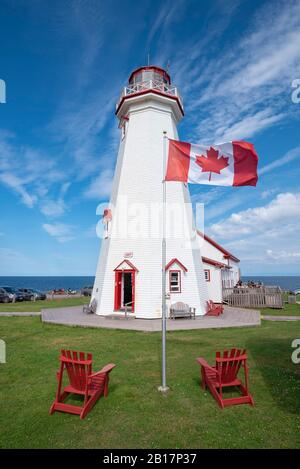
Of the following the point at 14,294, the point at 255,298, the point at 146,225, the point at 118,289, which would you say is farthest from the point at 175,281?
the point at 14,294

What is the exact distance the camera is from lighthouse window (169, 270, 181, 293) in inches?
669

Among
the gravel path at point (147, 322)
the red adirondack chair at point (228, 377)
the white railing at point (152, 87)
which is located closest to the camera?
the red adirondack chair at point (228, 377)

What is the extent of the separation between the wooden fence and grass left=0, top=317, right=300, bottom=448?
11016 millimetres

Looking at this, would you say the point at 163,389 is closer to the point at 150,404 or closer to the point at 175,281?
the point at 150,404

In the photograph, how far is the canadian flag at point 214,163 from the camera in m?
7.86

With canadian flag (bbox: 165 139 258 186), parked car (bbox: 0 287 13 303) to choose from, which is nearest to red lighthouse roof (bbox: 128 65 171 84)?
canadian flag (bbox: 165 139 258 186)

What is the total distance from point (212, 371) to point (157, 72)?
18806 millimetres

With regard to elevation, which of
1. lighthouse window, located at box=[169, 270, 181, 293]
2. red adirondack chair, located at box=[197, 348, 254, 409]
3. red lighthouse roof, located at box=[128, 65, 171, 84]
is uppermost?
red lighthouse roof, located at box=[128, 65, 171, 84]

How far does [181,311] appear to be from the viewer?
16219mm

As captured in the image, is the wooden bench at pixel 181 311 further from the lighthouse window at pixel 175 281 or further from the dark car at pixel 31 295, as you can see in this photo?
the dark car at pixel 31 295

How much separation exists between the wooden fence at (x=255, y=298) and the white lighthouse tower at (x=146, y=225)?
5542mm

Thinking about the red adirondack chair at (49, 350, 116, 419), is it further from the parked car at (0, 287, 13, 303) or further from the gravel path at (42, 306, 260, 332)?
the parked car at (0, 287, 13, 303)

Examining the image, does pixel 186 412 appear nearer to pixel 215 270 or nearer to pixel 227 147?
pixel 227 147

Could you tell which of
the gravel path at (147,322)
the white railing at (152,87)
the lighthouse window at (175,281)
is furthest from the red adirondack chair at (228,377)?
the white railing at (152,87)
